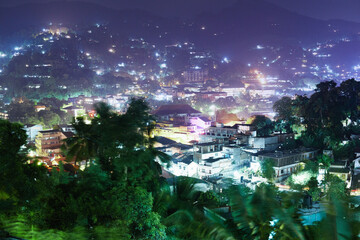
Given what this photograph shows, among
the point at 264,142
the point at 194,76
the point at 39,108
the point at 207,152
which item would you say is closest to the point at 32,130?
the point at 39,108

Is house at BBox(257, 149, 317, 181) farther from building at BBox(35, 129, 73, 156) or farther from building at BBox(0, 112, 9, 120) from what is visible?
building at BBox(0, 112, 9, 120)

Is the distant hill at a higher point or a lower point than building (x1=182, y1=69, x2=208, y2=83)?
higher

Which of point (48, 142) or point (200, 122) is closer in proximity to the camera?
point (48, 142)

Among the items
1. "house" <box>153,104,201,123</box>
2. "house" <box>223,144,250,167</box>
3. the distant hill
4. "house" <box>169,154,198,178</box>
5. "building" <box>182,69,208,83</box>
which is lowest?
"house" <box>169,154,198,178</box>

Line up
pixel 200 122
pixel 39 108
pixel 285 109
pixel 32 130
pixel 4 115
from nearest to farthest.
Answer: pixel 285 109 < pixel 32 130 < pixel 200 122 < pixel 4 115 < pixel 39 108

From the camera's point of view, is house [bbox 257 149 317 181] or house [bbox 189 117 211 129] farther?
house [bbox 189 117 211 129]

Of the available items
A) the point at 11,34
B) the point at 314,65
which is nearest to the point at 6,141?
the point at 11,34

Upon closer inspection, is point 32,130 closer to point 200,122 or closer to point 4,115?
point 4,115

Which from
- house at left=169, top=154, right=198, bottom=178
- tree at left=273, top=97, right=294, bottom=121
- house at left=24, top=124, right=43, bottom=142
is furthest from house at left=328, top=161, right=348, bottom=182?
house at left=24, top=124, right=43, bottom=142

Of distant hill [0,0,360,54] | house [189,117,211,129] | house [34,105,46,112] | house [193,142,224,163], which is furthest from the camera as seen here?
distant hill [0,0,360,54]

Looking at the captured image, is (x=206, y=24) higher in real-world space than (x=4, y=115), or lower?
higher

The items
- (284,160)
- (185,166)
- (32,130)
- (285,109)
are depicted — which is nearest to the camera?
(284,160)
